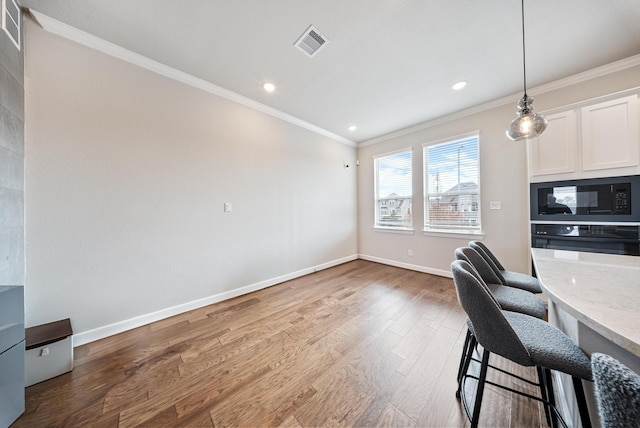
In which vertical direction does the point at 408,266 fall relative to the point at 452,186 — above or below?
below

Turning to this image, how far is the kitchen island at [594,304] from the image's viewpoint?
25.0 inches

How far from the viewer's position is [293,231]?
12.2 feet

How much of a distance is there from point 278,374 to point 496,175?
3804 mm

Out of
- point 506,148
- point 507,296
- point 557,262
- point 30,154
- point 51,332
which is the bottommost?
point 51,332

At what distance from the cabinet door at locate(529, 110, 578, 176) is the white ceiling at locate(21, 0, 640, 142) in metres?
0.67

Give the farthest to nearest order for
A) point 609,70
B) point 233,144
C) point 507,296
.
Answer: point 233,144
point 609,70
point 507,296

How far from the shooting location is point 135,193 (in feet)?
7.29

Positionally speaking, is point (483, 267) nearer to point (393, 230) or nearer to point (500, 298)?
point (500, 298)

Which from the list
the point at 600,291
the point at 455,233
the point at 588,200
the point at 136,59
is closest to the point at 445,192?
the point at 455,233

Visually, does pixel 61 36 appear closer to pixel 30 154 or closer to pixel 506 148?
pixel 30 154

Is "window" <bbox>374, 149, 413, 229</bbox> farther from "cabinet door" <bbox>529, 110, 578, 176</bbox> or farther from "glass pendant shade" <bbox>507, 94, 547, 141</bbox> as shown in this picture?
"glass pendant shade" <bbox>507, 94, 547, 141</bbox>

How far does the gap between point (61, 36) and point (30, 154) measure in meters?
1.11

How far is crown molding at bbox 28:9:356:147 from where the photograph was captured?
1828 mm

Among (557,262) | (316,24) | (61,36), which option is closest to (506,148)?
(557,262)
